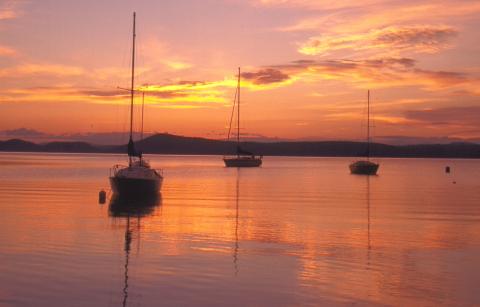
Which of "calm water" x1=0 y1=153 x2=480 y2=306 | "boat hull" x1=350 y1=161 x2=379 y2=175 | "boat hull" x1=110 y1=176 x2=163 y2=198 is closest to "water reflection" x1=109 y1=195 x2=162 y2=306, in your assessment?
"calm water" x1=0 y1=153 x2=480 y2=306

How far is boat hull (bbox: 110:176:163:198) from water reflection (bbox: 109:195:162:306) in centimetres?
38

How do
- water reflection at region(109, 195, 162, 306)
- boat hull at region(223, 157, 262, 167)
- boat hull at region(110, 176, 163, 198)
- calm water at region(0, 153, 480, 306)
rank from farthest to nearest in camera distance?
boat hull at region(223, 157, 262, 167)
boat hull at region(110, 176, 163, 198)
water reflection at region(109, 195, 162, 306)
calm water at region(0, 153, 480, 306)

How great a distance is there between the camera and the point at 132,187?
1516 inches

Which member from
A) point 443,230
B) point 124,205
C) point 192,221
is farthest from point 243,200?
point 443,230

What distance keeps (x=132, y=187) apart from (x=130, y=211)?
6.12 m

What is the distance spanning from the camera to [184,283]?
14516 mm

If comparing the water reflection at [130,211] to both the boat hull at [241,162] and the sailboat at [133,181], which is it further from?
the boat hull at [241,162]

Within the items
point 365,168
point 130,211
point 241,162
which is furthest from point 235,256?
point 241,162

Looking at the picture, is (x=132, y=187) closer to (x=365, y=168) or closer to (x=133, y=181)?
(x=133, y=181)

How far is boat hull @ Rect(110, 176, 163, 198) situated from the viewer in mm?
38250

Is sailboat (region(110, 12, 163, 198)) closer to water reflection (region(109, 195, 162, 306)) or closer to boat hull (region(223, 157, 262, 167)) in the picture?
water reflection (region(109, 195, 162, 306))

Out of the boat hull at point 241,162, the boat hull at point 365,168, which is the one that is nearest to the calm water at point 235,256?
the boat hull at point 365,168

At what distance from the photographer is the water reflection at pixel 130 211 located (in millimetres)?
21188

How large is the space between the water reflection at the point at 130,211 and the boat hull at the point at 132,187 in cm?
38
